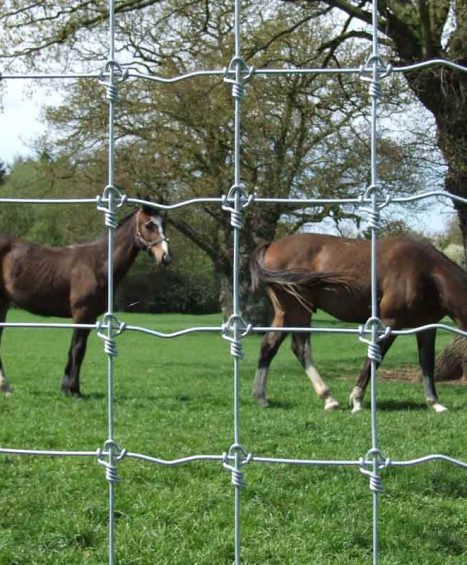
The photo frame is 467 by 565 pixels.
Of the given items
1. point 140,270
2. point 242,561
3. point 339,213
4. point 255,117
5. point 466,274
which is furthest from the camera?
point 140,270

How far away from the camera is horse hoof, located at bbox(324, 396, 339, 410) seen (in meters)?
8.59

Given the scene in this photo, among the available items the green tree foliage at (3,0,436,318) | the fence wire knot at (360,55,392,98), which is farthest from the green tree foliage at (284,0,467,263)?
the fence wire knot at (360,55,392,98)

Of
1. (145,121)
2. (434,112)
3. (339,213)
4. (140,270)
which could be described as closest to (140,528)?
(434,112)

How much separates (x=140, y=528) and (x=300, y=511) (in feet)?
2.62

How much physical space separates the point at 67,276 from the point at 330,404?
10.2 ft

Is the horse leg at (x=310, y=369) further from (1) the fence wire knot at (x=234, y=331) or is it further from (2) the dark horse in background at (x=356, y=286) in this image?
(1) the fence wire knot at (x=234, y=331)

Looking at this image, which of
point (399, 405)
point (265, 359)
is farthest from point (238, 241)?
point (265, 359)

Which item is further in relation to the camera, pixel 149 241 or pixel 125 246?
pixel 125 246

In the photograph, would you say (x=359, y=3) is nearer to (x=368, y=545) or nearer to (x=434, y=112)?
(x=434, y=112)

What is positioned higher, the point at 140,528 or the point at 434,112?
the point at 434,112

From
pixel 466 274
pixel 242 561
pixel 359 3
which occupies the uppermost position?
pixel 359 3

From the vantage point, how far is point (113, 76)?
3.23 meters

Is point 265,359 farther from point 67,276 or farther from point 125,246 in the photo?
point 67,276

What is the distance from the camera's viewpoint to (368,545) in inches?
172
